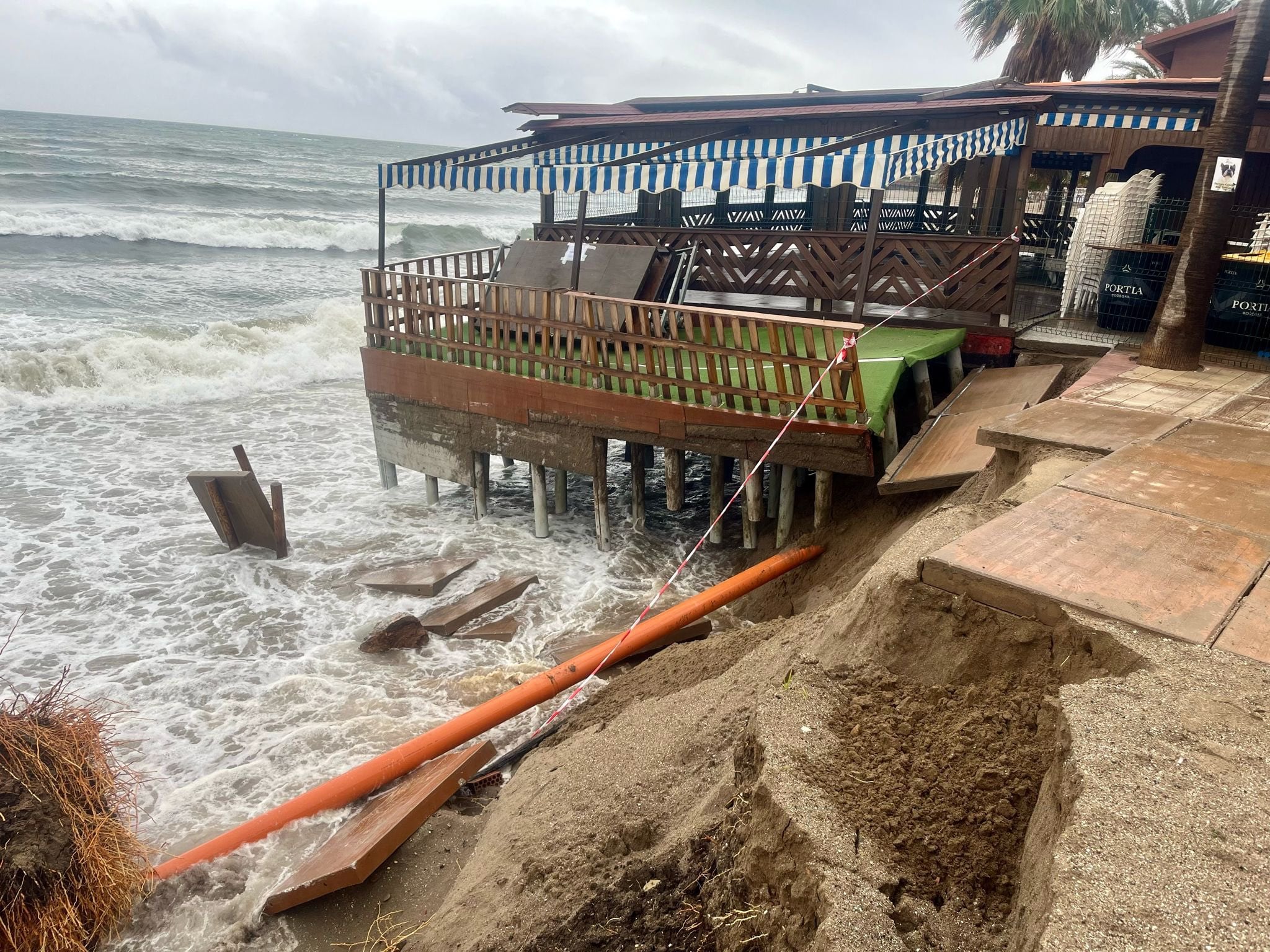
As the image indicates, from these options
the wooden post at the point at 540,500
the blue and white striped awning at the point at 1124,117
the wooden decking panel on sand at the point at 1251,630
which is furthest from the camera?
the blue and white striped awning at the point at 1124,117

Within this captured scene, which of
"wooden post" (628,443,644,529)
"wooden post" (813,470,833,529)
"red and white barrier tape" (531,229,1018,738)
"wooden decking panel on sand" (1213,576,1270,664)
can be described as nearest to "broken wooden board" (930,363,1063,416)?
"red and white barrier tape" (531,229,1018,738)

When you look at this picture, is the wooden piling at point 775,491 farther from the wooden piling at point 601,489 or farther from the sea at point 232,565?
the wooden piling at point 601,489

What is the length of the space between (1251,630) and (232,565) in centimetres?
950

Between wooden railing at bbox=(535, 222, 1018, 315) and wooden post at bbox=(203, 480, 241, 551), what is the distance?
23.1 ft

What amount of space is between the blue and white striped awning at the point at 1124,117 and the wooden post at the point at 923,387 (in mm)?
5746

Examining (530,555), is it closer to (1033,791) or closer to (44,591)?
(44,591)

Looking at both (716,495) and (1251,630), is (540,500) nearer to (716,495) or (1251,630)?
(716,495)

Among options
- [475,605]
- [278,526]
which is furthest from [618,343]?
[278,526]

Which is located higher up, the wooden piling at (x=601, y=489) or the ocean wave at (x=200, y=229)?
the ocean wave at (x=200, y=229)

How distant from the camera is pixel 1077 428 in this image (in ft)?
18.8

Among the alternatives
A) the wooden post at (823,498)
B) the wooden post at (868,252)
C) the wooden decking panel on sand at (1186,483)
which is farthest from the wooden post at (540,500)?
the wooden decking panel on sand at (1186,483)

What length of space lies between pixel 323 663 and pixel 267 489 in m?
5.33

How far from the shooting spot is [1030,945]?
1907 millimetres

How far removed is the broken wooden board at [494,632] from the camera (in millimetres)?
7793
